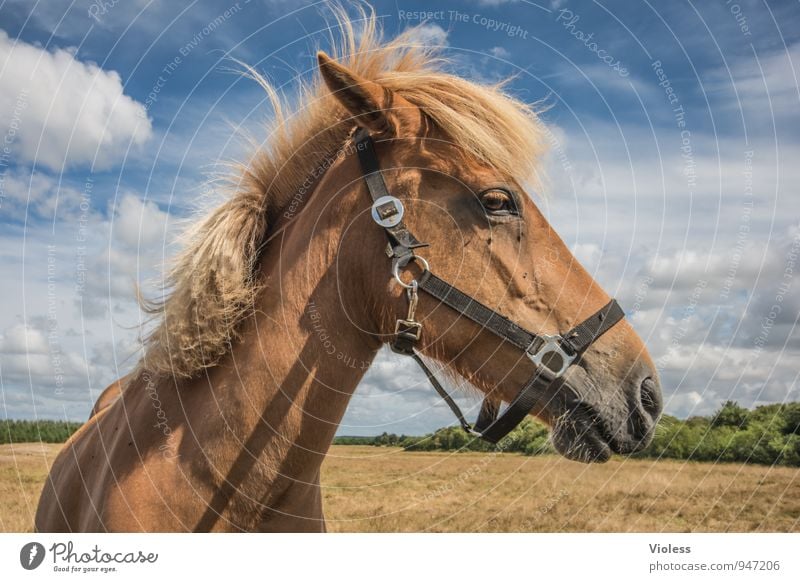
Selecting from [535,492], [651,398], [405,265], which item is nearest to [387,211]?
[405,265]

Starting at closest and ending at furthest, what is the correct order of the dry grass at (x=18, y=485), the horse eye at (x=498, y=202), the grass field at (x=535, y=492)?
the horse eye at (x=498, y=202), the dry grass at (x=18, y=485), the grass field at (x=535, y=492)

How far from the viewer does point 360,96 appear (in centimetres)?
333

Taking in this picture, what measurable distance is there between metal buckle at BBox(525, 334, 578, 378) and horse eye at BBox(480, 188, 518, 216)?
76 cm

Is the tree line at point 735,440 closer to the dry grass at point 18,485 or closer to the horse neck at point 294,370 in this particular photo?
the horse neck at point 294,370

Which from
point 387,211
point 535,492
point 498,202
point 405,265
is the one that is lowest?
point 535,492

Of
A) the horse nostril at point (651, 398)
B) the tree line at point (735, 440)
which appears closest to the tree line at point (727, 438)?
the tree line at point (735, 440)

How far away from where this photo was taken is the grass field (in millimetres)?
5555

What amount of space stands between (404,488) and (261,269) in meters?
6.50

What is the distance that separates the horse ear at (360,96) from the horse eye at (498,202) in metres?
0.71

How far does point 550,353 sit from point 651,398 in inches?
25.8

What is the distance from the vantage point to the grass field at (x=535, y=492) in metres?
5.55

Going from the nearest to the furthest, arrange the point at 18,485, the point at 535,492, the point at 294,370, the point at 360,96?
the point at 294,370 → the point at 360,96 → the point at 18,485 → the point at 535,492

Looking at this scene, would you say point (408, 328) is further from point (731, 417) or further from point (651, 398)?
point (731, 417)

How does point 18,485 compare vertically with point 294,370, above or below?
below
